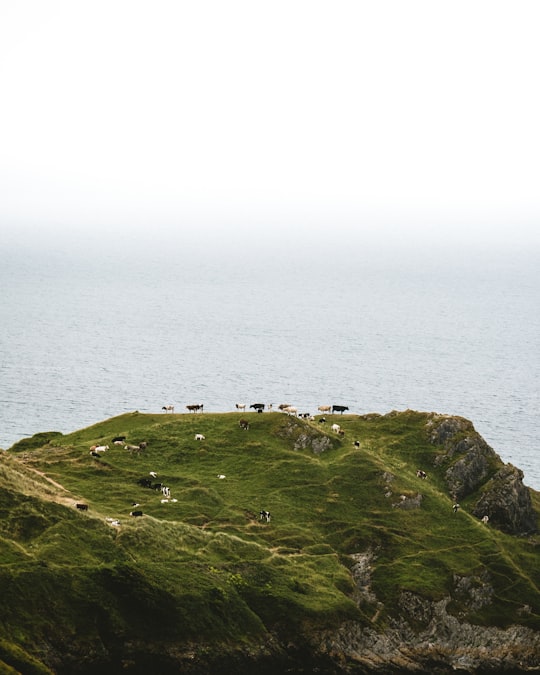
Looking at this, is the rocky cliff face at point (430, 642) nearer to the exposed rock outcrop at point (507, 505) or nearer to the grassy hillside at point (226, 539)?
the grassy hillside at point (226, 539)

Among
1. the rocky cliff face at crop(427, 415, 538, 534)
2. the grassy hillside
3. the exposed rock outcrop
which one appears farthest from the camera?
the rocky cliff face at crop(427, 415, 538, 534)

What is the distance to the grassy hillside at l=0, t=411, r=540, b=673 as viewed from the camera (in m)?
64.7

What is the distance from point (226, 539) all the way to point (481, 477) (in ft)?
111

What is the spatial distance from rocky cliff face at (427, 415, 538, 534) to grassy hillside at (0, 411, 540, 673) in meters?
1.60

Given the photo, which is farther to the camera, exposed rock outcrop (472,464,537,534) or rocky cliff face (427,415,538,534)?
rocky cliff face (427,415,538,534)

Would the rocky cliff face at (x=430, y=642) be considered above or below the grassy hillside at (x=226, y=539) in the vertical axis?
below

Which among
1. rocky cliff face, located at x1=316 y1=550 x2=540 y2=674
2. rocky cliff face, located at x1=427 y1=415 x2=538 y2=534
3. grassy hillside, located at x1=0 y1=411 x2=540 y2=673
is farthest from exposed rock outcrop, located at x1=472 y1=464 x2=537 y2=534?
rocky cliff face, located at x1=316 y1=550 x2=540 y2=674

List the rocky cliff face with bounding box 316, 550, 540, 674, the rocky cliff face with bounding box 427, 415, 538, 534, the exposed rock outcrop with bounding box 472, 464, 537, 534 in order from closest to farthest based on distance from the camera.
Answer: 1. the rocky cliff face with bounding box 316, 550, 540, 674
2. the exposed rock outcrop with bounding box 472, 464, 537, 534
3. the rocky cliff face with bounding box 427, 415, 538, 534

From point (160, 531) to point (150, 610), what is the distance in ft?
34.3

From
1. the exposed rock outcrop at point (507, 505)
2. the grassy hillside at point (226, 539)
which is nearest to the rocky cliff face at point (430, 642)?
the grassy hillside at point (226, 539)

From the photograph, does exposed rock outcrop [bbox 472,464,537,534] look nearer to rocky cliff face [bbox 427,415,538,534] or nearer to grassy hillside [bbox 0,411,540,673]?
rocky cliff face [bbox 427,415,538,534]

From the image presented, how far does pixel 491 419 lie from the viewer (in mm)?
165375

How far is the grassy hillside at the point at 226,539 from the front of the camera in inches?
2547

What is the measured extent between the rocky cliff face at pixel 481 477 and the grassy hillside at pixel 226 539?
5.26 ft
